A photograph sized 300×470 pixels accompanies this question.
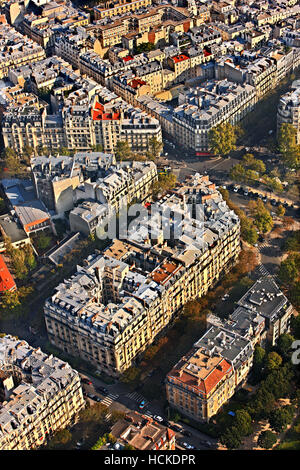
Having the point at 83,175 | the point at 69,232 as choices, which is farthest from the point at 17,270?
the point at 83,175

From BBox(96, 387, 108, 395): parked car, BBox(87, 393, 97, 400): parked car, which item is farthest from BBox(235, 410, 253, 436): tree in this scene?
BBox(87, 393, 97, 400): parked car

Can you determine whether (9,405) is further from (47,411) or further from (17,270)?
(17,270)

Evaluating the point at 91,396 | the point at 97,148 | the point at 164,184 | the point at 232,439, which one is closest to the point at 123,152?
the point at 97,148

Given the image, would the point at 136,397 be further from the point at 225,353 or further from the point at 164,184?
the point at 164,184

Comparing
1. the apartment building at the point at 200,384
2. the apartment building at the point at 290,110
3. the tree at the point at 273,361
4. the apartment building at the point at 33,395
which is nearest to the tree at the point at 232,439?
the apartment building at the point at 200,384

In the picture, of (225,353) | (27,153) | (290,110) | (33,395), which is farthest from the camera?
(27,153)

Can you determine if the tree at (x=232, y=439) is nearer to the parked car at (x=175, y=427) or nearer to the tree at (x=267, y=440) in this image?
the tree at (x=267, y=440)
